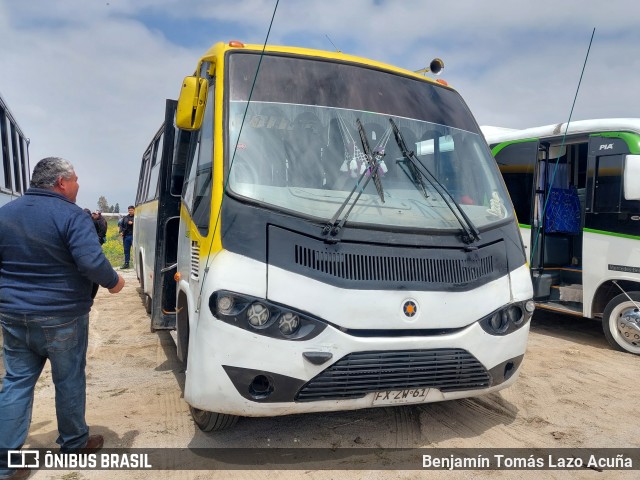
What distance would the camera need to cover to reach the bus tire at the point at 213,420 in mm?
3863

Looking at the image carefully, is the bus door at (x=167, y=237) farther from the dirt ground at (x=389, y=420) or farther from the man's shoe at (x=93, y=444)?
the man's shoe at (x=93, y=444)

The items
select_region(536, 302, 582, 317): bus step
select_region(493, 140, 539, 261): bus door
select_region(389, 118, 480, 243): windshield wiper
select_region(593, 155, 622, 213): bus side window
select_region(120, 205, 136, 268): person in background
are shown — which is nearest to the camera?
select_region(389, 118, 480, 243): windshield wiper

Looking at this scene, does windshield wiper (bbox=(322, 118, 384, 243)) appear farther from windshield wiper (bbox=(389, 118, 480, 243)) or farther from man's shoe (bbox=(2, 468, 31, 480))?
man's shoe (bbox=(2, 468, 31, 480))

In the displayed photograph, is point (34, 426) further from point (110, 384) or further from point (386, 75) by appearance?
point (386, 75)

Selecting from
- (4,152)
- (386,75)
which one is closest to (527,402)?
(386,75)

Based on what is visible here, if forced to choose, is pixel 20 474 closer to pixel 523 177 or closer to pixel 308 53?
pixel 308 53

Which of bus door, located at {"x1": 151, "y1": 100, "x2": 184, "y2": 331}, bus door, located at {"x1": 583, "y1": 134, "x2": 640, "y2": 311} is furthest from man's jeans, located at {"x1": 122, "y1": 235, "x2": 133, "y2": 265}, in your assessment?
bus door, located at {"x1": 583, "y1": 134, "x2": 640, "y2": 311}

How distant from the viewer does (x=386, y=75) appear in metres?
4.61

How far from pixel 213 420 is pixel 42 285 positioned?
1.45m

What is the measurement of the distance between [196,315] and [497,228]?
7.48 ft

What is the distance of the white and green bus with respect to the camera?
679cm

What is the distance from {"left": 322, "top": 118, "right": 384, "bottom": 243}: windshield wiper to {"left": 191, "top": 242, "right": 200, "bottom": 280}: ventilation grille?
2.99 feet

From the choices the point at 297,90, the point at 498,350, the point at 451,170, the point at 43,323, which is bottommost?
the point at 498,350

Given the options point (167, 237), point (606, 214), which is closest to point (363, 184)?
point (167, 237)
